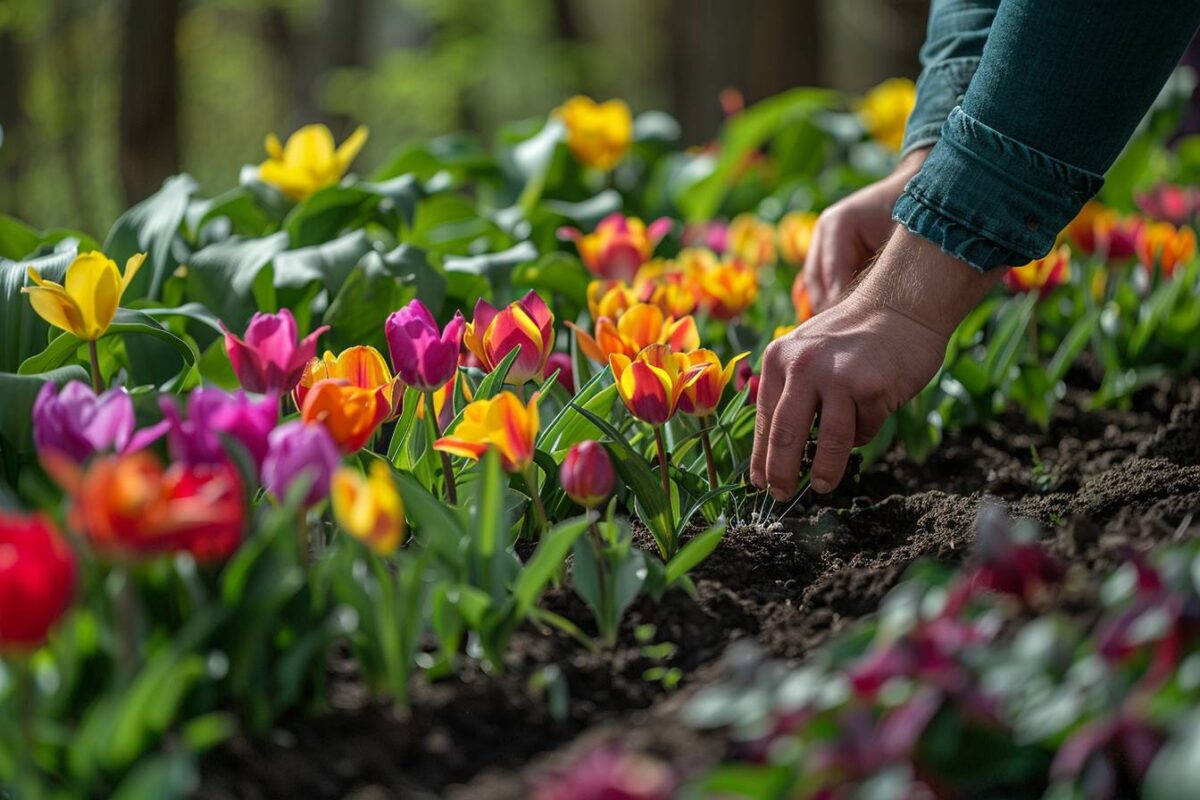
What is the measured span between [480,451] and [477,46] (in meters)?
8.61

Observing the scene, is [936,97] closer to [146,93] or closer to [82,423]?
[82,423]

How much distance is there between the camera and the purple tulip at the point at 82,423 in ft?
4.23

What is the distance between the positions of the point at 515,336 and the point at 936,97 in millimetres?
1010

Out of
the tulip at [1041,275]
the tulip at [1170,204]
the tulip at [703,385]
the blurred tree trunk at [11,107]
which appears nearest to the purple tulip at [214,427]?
the tulip at [703,385]

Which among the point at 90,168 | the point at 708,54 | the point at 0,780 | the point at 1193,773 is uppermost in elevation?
the point at 1193,773

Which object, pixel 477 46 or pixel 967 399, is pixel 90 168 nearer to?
pixel 477 46

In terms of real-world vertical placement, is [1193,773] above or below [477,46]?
above

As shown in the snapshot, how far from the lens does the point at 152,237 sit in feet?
8.03

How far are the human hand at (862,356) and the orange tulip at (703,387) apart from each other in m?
0.06

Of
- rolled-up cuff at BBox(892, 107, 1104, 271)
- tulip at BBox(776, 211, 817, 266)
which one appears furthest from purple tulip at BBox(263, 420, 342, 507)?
tulip at BBox(776, 211, 817, 266)

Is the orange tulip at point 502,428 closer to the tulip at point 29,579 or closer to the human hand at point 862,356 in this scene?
the human hand at point 862,356

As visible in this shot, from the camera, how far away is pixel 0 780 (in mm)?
1063

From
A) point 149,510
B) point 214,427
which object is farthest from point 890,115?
point 149,510

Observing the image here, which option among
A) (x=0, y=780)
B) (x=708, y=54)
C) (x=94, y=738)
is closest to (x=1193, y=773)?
(x=94, y=738)
